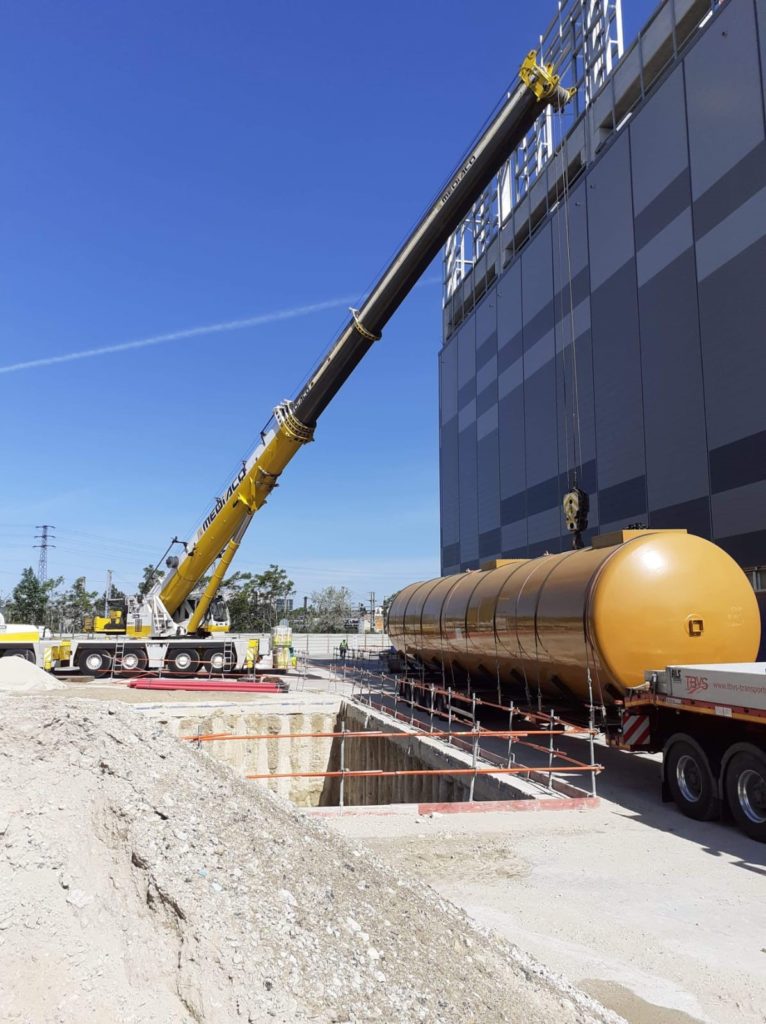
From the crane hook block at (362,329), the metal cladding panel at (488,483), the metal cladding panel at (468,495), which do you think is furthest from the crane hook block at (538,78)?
the metal cladding panel at (468,495)

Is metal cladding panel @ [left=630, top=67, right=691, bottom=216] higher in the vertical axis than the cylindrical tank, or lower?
higher

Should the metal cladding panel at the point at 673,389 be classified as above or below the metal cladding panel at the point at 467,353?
below

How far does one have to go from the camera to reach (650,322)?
2173 centimetres

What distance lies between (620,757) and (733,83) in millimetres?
17268

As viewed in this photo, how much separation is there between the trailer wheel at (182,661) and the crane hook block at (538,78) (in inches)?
771

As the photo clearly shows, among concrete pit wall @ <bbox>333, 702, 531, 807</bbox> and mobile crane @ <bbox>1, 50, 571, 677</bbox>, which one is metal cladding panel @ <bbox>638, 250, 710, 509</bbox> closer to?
mobile crane @ <bbox>1, 50, 571, 677</bbox>

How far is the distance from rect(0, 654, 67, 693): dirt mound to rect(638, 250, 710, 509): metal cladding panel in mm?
17495

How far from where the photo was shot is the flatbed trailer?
7883 millimetres

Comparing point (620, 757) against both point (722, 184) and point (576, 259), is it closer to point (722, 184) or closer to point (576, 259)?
point (722, 184)

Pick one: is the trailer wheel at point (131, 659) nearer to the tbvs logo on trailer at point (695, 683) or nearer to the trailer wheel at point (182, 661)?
the trailer wheel at point (182, 661)

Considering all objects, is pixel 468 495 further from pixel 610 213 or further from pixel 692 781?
pixel 692 781

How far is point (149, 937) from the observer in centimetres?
406

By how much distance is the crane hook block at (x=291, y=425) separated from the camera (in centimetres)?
2050

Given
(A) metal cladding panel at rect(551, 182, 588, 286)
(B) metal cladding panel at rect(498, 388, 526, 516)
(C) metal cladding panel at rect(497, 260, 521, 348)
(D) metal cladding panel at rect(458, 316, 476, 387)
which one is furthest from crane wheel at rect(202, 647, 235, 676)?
(D) metal cladding panel at rect(458, 316, 476, 387)
